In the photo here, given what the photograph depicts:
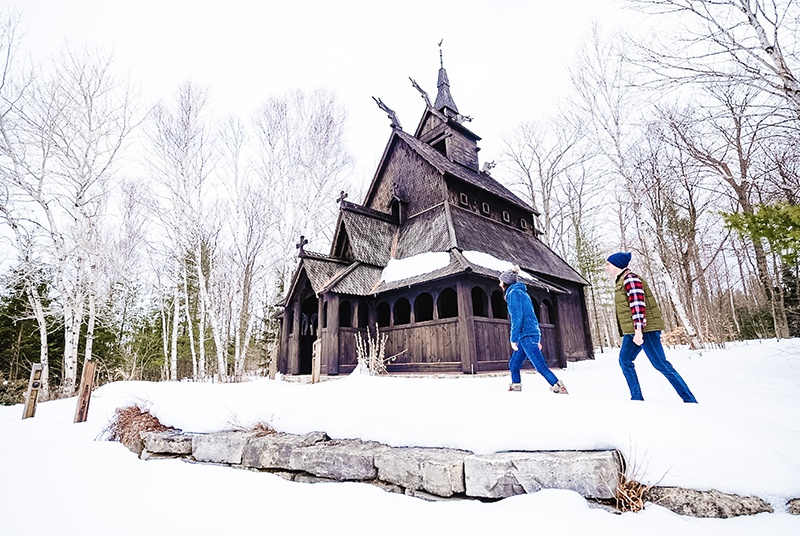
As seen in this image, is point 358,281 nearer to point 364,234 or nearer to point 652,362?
point 364,234

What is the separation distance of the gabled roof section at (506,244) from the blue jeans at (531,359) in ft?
20.3

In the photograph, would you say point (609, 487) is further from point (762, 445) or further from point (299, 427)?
point (299, 427)

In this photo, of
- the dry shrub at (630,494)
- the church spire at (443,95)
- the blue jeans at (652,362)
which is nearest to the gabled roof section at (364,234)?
the church spire at (443,95)

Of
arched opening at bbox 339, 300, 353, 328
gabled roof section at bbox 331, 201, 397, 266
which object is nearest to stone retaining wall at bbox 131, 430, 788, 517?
arched opening at bbox 339, 300, 353, 328

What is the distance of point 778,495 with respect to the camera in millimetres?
2408

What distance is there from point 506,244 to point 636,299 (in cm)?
1002

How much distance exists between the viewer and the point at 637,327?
407cm

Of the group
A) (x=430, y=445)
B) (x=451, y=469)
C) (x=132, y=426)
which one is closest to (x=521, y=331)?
(x=430, y=445)

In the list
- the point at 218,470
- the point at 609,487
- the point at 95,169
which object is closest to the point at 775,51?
the point at 609,487

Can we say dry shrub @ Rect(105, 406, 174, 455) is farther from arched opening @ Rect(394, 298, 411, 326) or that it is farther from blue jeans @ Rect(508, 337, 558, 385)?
arched opening @ Rect(394, 298, 411, 326)

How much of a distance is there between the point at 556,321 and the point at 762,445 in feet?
35.0

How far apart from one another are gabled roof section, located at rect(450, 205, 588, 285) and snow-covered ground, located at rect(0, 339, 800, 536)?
760 cm

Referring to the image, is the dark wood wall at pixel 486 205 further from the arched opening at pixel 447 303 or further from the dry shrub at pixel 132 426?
the dry shrub at pixel 132 426

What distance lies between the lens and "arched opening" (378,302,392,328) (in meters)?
12.4
